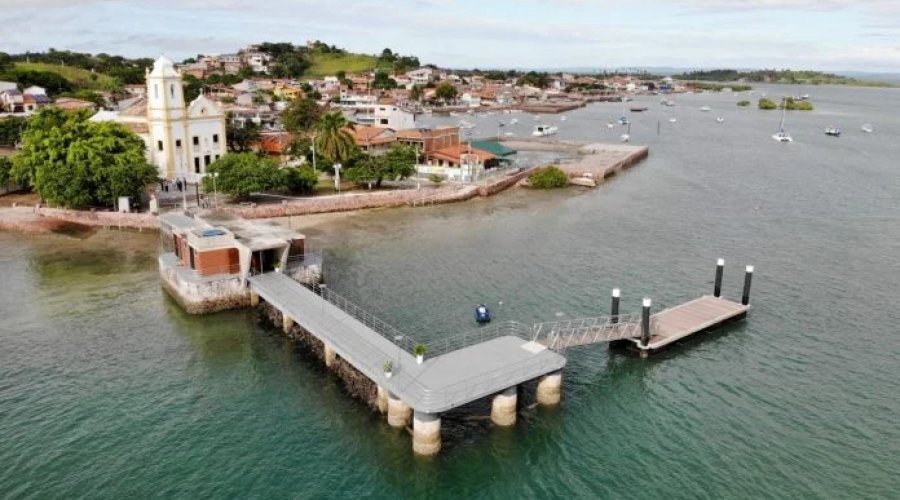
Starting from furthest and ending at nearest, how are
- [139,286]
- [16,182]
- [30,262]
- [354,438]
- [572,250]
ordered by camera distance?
1. [16,182]
2. [572,250]
3. [30,262]
4. [139,286]
5. [354,438]

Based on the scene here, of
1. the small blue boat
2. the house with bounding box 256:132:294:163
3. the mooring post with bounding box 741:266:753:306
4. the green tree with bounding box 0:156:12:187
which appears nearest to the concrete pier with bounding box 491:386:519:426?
the small blue boat

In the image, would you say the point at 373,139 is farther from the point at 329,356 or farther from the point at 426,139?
the point at 329,356

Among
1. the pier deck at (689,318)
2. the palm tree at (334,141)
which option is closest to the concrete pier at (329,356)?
the pier deck at (689,318)

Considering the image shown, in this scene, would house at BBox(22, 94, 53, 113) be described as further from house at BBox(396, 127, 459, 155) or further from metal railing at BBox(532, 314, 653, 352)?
metal railing at BBox(532, 314, 653, 352)

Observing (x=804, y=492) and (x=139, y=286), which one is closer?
(x=804, y=492)

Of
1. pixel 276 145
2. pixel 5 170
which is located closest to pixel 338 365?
pixel 5 170

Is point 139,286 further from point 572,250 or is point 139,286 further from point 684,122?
point 684,122

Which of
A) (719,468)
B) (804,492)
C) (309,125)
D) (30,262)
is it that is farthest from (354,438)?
(309,125)
